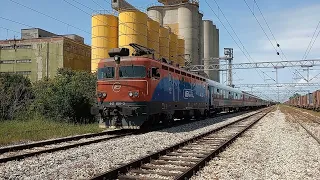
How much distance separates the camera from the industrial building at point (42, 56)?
195ft

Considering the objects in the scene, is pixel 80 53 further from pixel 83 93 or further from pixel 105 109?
pixel 105 109

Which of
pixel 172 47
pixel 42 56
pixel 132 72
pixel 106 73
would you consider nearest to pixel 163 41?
pixel 172 47

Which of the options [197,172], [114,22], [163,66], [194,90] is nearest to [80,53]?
[114,22]

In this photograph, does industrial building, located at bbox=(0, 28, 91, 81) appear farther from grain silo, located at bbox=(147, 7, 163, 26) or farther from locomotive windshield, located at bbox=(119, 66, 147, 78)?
locomotive windshield, located at bbox=(119, 66, 147, 78)

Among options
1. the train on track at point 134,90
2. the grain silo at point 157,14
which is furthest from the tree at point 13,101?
the grain silo at point 157,14

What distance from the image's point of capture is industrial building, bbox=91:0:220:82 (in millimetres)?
53875

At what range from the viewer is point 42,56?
60656 mm

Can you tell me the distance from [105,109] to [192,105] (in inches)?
322

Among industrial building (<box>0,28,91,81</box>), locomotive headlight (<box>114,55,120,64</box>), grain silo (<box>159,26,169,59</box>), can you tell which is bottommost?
locomotive headlight (<box>114,55,120,64</box>)

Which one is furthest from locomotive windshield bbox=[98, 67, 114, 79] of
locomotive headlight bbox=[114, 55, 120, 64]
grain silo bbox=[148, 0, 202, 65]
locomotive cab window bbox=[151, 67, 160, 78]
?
grain silo bbox=[148, 0, 202, 65]

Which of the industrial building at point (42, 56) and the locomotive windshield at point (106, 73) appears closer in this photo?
the locomotive windshield at point (106, 73)

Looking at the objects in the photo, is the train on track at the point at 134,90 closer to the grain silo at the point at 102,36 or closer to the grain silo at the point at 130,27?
the grain silo at the point at 130,27

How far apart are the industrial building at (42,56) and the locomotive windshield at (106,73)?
43.4 m

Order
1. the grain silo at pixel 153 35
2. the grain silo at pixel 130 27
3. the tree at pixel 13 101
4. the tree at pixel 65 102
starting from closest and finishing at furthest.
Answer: the tree at pixel 65 102
the tree at pixel 13 101
the grain silo at pixel 130 27
the grain silo at pixel 153 35
